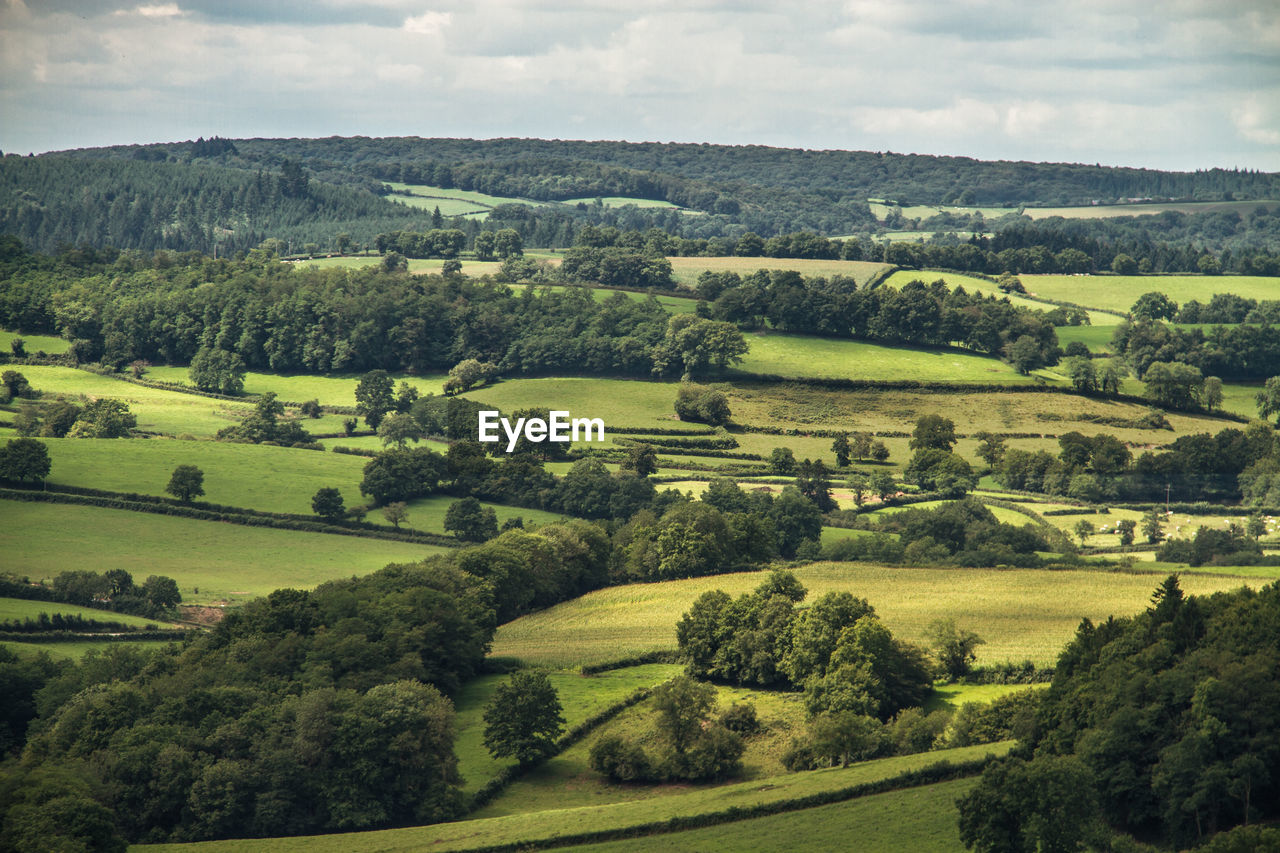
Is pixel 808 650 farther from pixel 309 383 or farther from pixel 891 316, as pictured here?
pixel 309 383

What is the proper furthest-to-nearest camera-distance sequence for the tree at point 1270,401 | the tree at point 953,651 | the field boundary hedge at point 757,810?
the tree at point 1270,401 → the tree at point 953,651 → the field boundary hedge at point 757,810

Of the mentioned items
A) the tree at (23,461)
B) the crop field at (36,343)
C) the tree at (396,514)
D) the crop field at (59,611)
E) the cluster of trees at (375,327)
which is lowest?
the crop field at (59,611)

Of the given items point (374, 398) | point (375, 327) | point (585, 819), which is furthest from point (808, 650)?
point (375, 327)

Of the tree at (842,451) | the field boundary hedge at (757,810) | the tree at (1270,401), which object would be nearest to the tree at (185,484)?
the tree at (842,451)

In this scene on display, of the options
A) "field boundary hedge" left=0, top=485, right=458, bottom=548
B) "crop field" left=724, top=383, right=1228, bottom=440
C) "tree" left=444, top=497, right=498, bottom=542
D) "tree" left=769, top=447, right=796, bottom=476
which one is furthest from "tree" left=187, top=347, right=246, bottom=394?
"tree" left=769, top=447, right=796, bottom=476

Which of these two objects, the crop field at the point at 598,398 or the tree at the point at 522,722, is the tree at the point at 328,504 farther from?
the tree at the point at 522,722

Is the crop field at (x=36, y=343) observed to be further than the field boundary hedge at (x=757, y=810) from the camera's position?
Yes

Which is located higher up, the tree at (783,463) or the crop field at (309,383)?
the crop field at (309,383)
